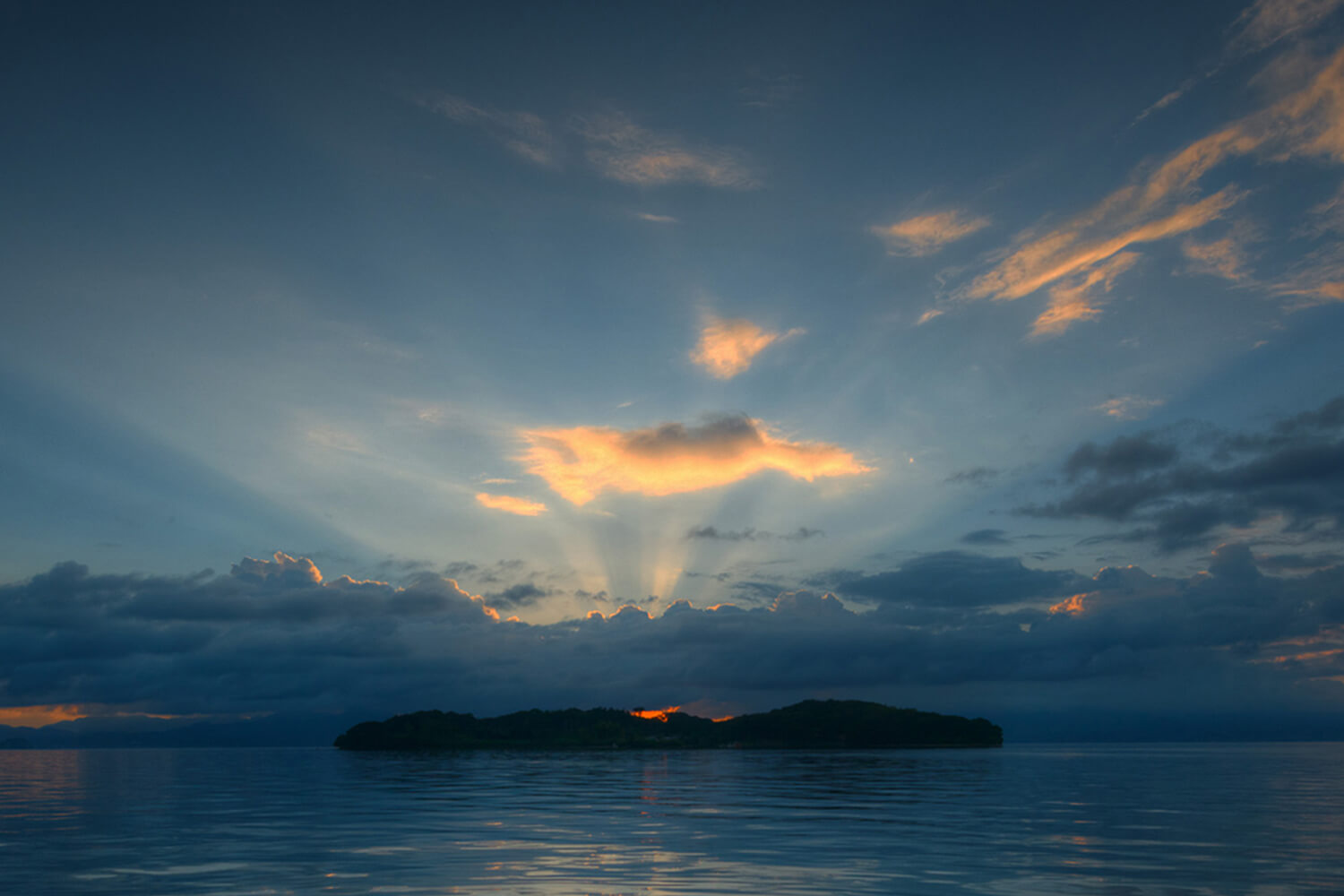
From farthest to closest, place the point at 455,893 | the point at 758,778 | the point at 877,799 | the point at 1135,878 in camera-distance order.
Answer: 1. the point at 758,778
2. the point at 877,799
3. the point at 1135,878
4. the point at 455,893

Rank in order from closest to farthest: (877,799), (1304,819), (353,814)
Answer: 1. (1304,819)
2. (353,814)
3. (877,799)

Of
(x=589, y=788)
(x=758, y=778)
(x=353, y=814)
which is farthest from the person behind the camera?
(x=758, y=778)

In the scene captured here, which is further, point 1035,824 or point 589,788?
point 589,788

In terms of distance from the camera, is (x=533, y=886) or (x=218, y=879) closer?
(x=533, y=886)

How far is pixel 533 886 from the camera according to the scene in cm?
2812

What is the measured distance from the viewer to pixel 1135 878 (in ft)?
97.8

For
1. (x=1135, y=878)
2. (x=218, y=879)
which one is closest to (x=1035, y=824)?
(x=1135, y=878)

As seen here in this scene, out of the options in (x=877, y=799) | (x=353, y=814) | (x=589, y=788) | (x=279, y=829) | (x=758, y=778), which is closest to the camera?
(x=279, y=829)

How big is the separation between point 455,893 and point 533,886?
2.59 m

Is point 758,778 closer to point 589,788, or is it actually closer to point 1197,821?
point 589,788

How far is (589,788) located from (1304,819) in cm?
6290

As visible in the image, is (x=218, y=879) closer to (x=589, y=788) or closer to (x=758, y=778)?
(x=589, y=788)

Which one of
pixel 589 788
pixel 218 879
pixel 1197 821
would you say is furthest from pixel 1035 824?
pixel 589 788

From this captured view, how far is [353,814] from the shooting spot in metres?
57.9
